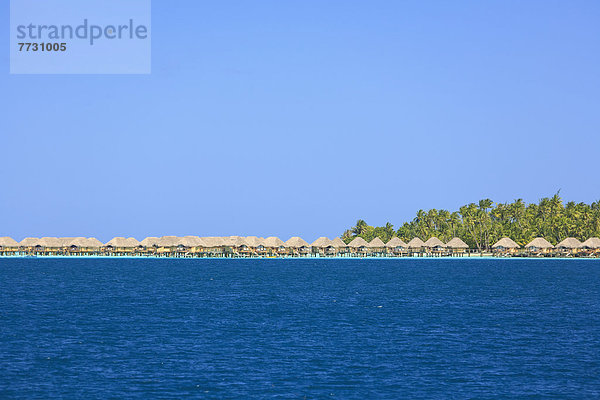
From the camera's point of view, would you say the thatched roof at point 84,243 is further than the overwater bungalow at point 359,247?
No

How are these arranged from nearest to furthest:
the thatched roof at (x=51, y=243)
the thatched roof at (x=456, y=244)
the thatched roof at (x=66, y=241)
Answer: the thatched roof at (x=456, y=244) < the thatched roof at (x=51, y=243) < the thatched roof at (x=66, y=241)

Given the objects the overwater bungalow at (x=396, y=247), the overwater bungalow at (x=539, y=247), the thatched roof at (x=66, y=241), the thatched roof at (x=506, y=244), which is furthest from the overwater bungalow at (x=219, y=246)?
the overwater bungalow at (x=539, y=247)

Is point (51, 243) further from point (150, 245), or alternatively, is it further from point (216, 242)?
point (216, 242)

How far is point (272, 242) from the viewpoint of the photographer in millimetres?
186250

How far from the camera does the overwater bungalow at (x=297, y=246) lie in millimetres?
186125

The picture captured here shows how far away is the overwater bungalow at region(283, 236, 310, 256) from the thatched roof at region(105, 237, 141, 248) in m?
40.6

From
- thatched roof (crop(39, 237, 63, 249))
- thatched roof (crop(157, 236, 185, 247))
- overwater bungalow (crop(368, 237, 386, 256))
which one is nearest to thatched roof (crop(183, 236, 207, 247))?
thatched roof (crop(157, 236, 185, 247))

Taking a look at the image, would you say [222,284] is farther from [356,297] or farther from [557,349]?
[557,349]

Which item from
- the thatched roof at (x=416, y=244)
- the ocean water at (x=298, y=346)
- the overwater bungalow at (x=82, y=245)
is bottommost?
the ocean water at (x=298, y=346)

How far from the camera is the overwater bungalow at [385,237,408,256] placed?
604 feet

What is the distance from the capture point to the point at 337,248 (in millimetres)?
187250

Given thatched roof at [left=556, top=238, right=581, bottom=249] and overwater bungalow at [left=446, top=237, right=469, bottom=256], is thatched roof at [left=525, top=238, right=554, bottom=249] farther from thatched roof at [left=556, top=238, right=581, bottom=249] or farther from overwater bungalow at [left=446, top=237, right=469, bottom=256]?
overwater bungalow at [left=446, top=237, right=469, bottom=256]

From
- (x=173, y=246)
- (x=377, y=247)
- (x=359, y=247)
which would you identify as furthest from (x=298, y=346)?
(x=359, y=247)

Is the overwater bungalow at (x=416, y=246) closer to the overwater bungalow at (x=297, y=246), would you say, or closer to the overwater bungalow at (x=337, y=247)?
the overwater bungalow at (x=337, y=247)
